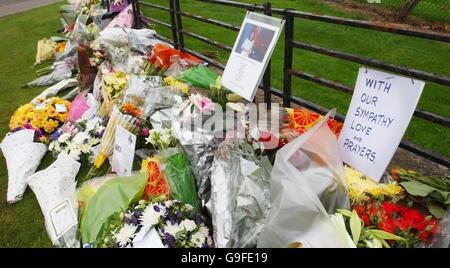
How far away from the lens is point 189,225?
2092 millimetres

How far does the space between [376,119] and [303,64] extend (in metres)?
3.09

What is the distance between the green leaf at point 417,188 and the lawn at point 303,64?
1.59 meters

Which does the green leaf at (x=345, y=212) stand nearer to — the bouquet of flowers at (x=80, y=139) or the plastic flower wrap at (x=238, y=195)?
the plastic flower wrap at (x=238, y=195)

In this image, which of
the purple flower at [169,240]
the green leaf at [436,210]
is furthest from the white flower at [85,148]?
the green leaf at [436,210]

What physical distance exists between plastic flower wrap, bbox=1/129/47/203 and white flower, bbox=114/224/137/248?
1.63 metres

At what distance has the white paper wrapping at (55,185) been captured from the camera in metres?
2.78

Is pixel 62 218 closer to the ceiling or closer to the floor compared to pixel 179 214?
closer to the floor

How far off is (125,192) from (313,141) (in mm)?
1177

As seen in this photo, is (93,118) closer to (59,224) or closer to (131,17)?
(59,224)

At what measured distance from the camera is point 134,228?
204cm

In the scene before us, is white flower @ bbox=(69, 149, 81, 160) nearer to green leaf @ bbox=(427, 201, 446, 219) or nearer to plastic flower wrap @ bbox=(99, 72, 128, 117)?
plastic flower wrap @ bbox=(99, 72, 128, 117)

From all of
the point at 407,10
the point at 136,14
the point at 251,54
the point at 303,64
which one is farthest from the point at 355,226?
the point at 407,10

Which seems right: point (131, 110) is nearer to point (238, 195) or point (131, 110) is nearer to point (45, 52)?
point (238, 195)

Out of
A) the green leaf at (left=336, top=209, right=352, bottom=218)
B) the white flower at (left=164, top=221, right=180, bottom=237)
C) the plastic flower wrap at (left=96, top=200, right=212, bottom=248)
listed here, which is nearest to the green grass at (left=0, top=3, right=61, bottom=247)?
the plastic flower wrap at (left=96, top=200, right=212, bottom=248)
